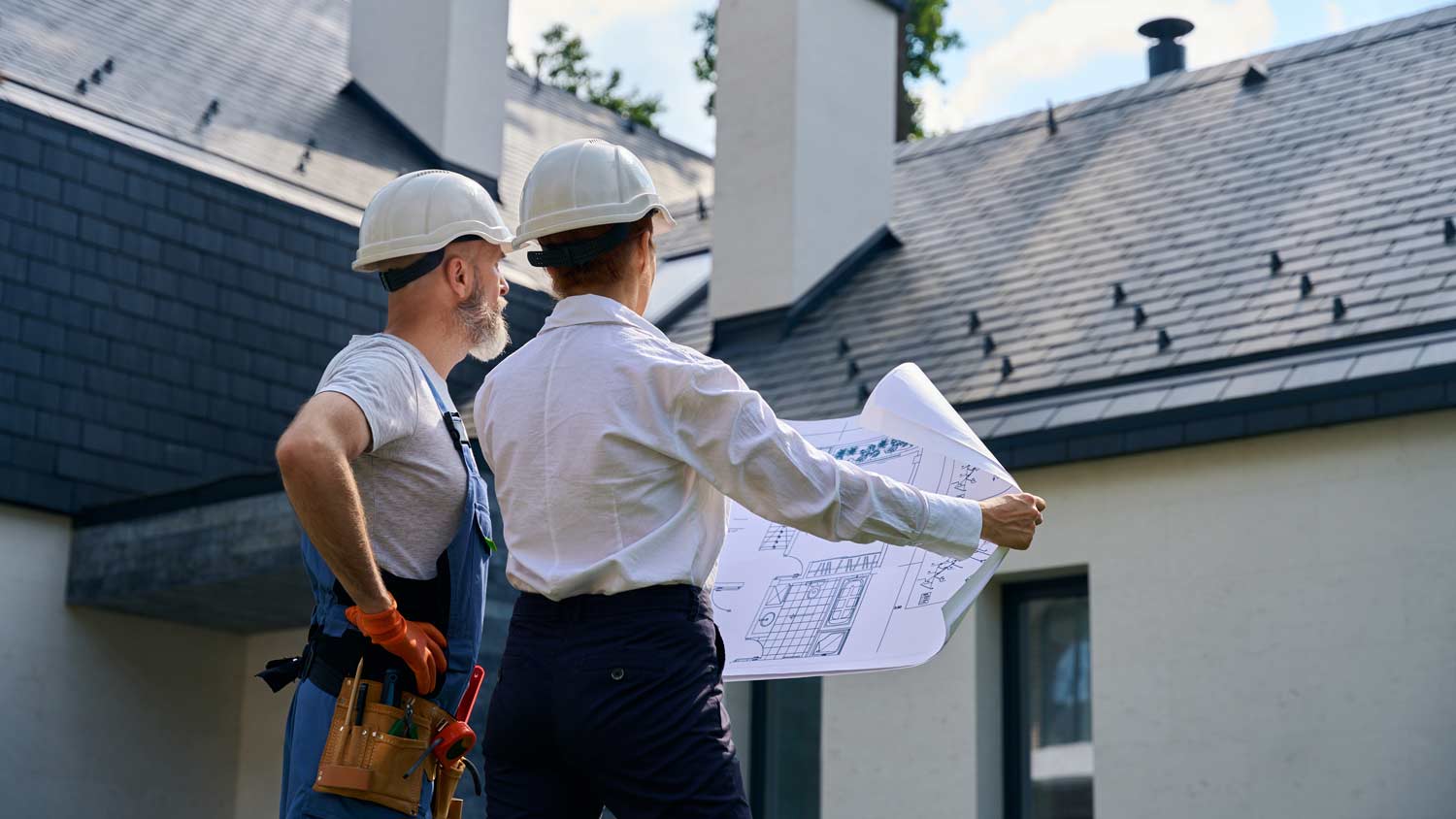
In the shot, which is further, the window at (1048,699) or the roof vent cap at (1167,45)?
the roof vent cap at (1167,45)

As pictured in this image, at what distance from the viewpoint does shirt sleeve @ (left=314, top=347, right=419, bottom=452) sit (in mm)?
3920

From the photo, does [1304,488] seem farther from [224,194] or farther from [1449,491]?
[224,194]

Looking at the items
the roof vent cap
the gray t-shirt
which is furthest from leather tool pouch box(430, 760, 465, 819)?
the roof vent cap

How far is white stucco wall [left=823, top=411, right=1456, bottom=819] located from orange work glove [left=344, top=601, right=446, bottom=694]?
625 centimetres

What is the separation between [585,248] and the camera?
12.7 feet

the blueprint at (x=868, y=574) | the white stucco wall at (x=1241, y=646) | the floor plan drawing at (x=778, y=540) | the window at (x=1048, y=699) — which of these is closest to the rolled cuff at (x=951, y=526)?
the blueprint at (x=868, y=574)

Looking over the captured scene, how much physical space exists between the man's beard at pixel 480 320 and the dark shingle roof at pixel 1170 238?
21.2ft

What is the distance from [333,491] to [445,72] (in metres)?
12.9

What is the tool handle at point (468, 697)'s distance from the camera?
418cm

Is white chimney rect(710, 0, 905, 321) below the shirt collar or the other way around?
the other way around

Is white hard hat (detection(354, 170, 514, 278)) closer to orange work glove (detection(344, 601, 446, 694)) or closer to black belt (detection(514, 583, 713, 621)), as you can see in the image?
orange work glove (detection(344, 601, 446, 694))

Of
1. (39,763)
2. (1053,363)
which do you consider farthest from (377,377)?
(39,763)

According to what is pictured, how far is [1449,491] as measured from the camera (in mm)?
9109

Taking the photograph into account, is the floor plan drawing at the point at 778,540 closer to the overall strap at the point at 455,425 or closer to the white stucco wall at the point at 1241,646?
the overall strap at the point at 455,425
